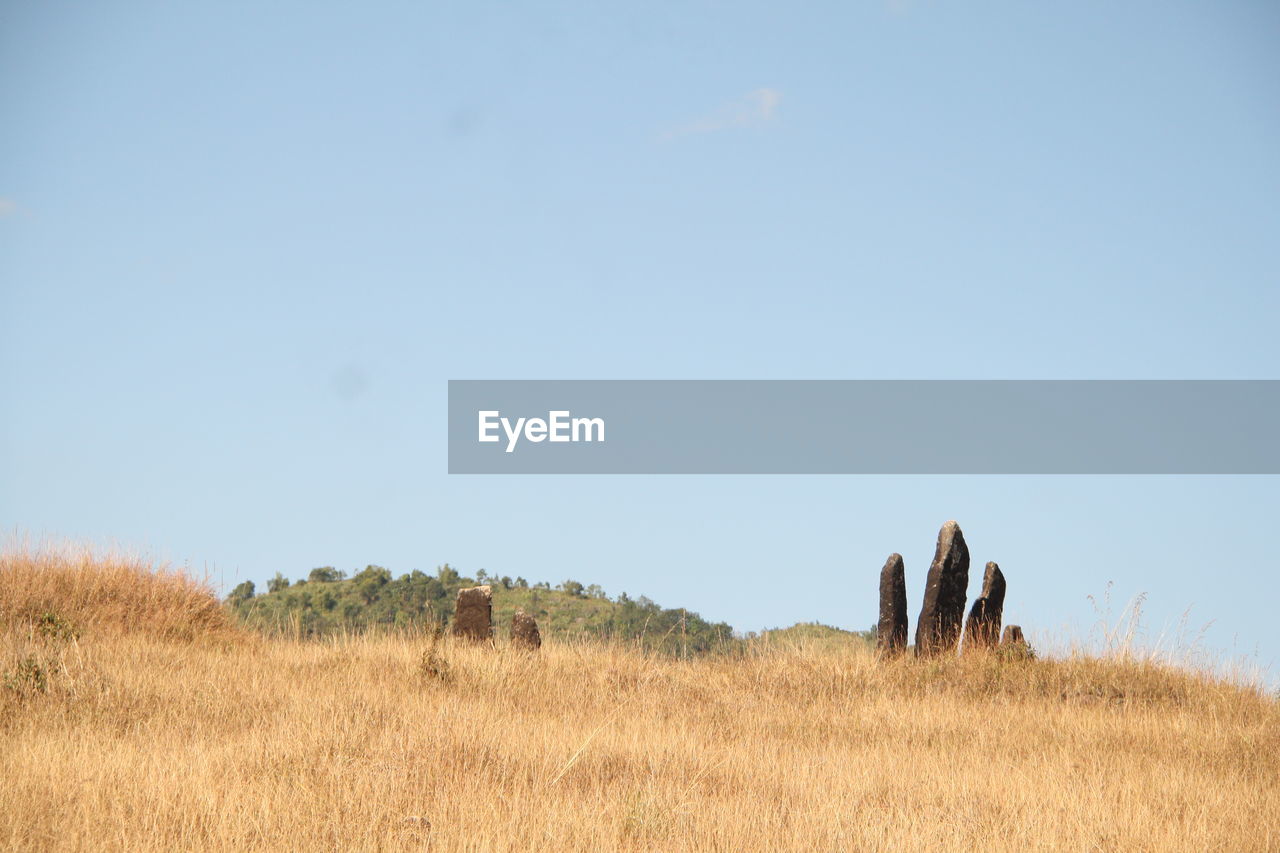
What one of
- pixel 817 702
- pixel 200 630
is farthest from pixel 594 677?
pixel 200 630

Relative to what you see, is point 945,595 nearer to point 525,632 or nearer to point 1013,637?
point 1013,637

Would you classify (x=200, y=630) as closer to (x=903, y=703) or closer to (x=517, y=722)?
(x=517, y=722)

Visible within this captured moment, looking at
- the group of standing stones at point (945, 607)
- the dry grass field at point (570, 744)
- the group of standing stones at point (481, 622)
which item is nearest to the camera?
the dry grass field at point (570, 744)

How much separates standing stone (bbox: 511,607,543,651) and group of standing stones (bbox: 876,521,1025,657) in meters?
4.82

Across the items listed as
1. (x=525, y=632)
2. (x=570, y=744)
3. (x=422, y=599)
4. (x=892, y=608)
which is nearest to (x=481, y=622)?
(x=525, y=632)

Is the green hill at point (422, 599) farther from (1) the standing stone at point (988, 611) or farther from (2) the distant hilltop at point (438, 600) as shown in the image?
(1) the standing stone at point (988, 611)

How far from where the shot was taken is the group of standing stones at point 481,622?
14.6 metres

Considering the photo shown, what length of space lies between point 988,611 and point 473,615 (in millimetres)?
7376

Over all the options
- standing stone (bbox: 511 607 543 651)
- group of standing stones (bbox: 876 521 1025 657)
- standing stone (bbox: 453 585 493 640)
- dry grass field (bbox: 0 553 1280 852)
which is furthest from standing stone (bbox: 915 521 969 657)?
standing stone (bbox: 453 585 493 640)

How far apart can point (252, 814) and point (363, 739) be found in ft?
5.97

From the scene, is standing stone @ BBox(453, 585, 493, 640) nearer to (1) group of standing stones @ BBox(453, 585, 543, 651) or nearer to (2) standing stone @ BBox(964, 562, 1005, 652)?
(1) group of standing stones @ BBox(453, 585, 543, 651)

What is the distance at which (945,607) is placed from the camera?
1529 centimetres

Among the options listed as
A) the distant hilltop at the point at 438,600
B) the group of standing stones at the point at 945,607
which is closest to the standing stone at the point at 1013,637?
the group of standing stones at the point at 945,607

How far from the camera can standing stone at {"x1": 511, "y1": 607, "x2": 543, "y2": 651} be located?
1462 cm
